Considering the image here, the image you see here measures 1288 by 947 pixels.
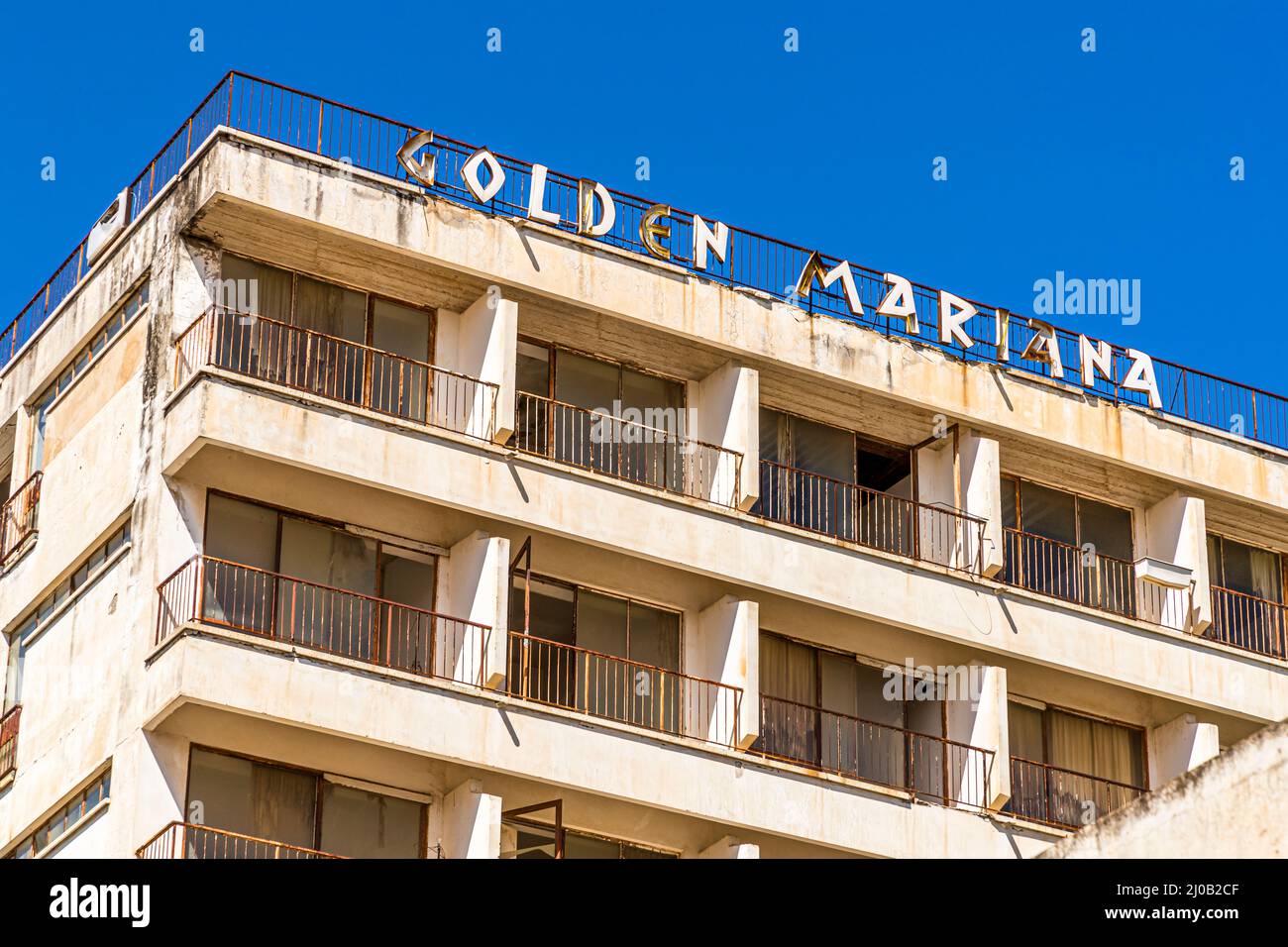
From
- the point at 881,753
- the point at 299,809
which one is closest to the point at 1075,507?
the point at 881,753

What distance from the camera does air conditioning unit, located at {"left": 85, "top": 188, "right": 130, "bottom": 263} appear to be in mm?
42781

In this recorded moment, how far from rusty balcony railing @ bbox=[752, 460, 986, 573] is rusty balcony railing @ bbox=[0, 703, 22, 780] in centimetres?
1226

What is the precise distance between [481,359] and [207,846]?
28.7 feet

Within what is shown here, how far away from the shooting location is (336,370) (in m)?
40.4

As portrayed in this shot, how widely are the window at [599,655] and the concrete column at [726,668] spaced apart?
1.03 ft

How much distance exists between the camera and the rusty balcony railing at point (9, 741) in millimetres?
41438

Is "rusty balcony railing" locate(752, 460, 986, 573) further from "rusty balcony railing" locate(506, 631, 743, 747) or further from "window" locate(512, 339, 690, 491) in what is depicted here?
"rusty balcony railing" locate(506, 631, 743, 747)

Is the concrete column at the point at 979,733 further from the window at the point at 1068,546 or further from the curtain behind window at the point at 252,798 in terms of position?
the curtain behind window at the point at 252,798

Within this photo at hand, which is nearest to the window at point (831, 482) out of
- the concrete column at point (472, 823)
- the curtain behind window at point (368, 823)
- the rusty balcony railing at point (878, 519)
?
the rusty balcony railing at point (878, 519)

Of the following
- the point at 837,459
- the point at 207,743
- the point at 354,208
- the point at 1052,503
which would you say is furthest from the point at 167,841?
the point at 1052,503

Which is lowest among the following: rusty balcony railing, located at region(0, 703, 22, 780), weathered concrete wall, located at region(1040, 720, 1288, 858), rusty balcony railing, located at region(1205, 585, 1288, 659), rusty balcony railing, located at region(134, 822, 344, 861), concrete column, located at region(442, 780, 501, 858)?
weathered concrete wall, located at region(1040, 720, 1288, 858)

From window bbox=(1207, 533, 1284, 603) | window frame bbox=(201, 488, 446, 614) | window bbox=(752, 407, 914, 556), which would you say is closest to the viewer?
window frame bbox=(201, 488, 446, 614)

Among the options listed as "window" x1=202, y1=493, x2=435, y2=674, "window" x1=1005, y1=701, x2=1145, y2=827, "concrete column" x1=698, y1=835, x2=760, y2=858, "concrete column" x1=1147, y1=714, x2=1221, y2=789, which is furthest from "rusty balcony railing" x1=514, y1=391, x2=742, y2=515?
"concrete column" x1=1147, y1=714, x2=1221, y2=789
